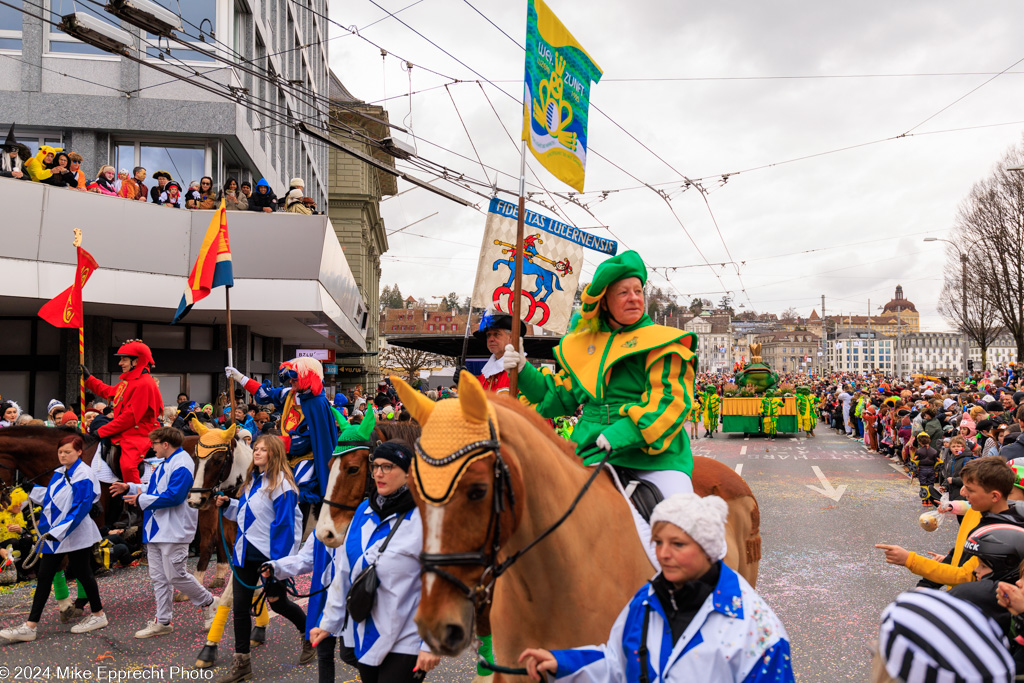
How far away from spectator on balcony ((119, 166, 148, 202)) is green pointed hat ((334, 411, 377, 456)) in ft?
41.5

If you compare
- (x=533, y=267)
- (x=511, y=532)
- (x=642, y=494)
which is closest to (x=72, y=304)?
(x=533, y=267)

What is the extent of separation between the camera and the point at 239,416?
13.2m

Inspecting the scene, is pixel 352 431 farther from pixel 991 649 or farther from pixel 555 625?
pixel 991 649

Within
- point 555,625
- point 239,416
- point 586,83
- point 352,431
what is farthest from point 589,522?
point 239,416

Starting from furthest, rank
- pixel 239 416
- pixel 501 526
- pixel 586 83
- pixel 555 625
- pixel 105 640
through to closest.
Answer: pixel 239 416 < pixel 105 640 < pixel 586 83 < pixel 555 625 < pixel 501 526

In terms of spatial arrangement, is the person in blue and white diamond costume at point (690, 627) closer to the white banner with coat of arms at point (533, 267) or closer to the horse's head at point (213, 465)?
the white banner with coat of arms at point (533, 267)

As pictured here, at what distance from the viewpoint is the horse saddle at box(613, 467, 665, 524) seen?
342 centimetres

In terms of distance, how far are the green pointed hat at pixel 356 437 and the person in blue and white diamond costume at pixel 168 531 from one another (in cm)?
249

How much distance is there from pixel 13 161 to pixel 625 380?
14.7m

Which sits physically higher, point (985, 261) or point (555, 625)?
point (985, 261)

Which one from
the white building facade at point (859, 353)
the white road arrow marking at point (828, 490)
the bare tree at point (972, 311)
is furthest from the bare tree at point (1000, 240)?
the white building facade at point (859, 353)

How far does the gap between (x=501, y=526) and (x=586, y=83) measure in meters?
4.56

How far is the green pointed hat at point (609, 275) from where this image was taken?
12.7 ft

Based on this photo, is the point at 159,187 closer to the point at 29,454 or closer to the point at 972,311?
the point at 29,454
